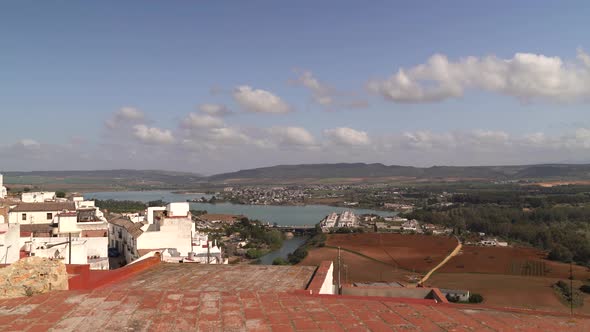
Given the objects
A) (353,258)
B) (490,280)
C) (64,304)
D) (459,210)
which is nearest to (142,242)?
(64,304)

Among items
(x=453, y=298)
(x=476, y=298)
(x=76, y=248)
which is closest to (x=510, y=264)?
(x=476, y=298)

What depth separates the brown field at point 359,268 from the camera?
1446 inches

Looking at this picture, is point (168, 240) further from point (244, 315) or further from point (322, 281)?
point (244, 315)

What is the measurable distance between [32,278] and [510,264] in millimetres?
43864

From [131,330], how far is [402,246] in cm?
5173

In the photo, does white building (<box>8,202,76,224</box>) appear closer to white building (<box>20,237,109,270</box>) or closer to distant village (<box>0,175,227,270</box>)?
distant village (<box>0,175,227,270</box>)

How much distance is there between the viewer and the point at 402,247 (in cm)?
5203

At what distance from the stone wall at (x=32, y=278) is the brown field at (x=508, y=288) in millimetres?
26752

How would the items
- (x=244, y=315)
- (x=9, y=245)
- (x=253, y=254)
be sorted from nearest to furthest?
(x=244, y=315)
(x=9, y=245)
(x=253, y=254)

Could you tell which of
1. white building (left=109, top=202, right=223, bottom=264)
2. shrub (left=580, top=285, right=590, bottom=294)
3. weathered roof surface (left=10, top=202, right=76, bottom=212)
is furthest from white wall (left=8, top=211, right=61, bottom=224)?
shrub (left=580, top=285, right=590, bottom=294)

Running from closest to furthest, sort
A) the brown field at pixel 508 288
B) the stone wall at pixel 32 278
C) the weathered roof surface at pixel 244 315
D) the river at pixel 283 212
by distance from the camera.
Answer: the weathered roof surface at pixel 244 315
the stone wall at pixel 32 278
the brown field at pixel 508 288
the river at pixel 283 212

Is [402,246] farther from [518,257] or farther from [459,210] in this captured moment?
[459,210]

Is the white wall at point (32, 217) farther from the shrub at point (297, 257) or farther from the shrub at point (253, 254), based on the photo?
the shrub at point (297, 257)

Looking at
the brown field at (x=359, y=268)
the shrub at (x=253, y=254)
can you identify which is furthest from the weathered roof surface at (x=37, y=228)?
the shrub at (x=253, y=254)
